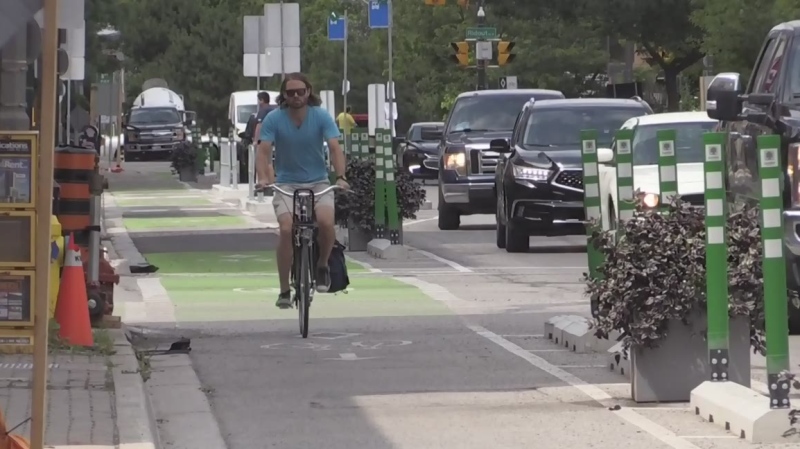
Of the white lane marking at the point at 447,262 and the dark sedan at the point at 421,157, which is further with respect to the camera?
the dark sedan at the point at 421,157

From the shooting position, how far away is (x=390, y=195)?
70.1 ft

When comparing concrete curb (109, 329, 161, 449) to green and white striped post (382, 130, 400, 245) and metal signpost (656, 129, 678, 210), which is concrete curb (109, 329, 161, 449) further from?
green and white striped post (382, 130, 400, 245)

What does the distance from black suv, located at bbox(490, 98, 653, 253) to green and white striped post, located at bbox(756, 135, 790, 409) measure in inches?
474

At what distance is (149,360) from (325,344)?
145cm

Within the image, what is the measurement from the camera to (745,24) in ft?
135

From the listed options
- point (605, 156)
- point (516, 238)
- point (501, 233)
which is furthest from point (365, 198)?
point (605, 156)

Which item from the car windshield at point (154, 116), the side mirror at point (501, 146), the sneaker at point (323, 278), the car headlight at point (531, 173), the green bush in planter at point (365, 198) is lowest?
the sneaker at point (323, 278)

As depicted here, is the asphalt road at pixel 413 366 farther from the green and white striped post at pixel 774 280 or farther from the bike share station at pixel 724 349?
the green and white striped post at pixel 774 280

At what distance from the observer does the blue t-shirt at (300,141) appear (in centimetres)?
1278

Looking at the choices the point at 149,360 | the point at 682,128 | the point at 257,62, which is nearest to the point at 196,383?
the point at 149,360

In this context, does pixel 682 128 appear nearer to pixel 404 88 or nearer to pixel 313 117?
pixel 313 117

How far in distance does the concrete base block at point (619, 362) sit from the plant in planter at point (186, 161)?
3931 cm

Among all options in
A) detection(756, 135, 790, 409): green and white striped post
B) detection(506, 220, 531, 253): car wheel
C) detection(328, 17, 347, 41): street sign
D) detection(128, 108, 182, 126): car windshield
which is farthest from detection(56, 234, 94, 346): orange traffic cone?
detection(128, 108, 182, 126): car windshield

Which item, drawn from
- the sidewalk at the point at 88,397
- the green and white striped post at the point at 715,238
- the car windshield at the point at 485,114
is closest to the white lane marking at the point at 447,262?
the car windshield at the point at 485,114
